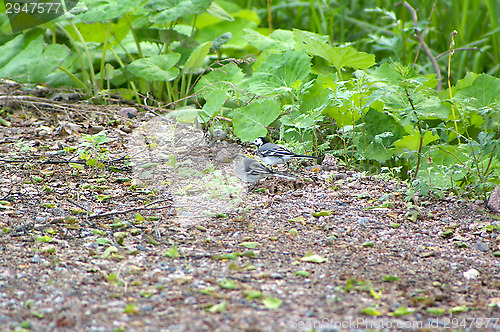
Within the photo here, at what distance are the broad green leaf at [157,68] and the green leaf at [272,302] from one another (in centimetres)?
244

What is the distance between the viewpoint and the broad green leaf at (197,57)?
12.4ft

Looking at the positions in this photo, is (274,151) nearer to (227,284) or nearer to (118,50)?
(227,284)

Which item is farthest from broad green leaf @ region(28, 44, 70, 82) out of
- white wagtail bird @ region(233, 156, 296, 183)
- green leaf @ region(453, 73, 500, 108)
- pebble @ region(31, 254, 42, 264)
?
green leaf @ region(453, 73, 500, 108)

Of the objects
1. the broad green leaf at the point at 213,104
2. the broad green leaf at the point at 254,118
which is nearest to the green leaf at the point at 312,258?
the broad green leaf at the point at 254,118

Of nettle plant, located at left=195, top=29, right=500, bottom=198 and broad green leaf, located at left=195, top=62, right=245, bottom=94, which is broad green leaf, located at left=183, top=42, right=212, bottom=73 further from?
nettle plant, located at left=195, top=29, right=500, bottom=198

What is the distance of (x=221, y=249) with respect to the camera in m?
2.19

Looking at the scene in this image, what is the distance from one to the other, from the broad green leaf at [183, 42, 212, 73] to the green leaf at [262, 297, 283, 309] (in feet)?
8.07

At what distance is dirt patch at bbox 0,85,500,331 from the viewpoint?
1.68 m

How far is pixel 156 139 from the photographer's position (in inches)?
143

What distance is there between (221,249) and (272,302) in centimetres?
51

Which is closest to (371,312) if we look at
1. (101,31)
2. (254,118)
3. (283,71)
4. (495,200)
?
(495,200)

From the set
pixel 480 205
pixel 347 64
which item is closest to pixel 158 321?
pixel 480 205

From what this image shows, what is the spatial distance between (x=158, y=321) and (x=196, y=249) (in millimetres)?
582

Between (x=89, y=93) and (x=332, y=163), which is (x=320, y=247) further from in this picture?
(x=89, y=93)
